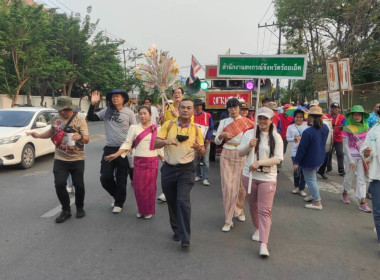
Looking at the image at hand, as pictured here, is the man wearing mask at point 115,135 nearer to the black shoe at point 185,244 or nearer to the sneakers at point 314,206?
the black shoe at point 185,244

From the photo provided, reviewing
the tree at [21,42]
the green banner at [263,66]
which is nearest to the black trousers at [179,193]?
the green banner at [263,66]

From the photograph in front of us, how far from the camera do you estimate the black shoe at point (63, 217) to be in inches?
172

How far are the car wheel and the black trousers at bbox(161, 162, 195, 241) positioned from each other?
541 cm

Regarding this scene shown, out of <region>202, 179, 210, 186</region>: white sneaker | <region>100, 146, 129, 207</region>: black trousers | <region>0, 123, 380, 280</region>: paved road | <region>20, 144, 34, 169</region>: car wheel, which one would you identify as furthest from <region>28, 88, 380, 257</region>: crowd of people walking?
A: <region>20, 144, 34, 169</region>: car wheel

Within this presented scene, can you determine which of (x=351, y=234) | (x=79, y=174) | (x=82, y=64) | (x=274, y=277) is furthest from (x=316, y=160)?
(x=82, y=64)

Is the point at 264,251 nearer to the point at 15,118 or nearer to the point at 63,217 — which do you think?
the point at 63,217

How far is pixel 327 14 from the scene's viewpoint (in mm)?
23391

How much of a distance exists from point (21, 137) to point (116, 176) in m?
4.08

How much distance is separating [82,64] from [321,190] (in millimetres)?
25989

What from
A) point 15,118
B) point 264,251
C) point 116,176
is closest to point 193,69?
point 116,176

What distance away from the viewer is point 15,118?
8273 millimetres

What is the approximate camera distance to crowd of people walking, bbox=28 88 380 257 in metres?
3.62

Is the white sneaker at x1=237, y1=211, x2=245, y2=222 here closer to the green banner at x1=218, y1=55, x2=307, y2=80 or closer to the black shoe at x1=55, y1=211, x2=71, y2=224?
the green banner at x1=218, y1=55, x2=307, y2=80

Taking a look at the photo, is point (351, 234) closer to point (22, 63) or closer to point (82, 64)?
point (22, 63)
